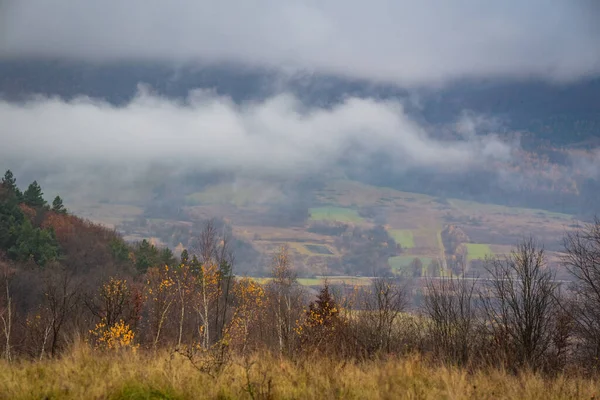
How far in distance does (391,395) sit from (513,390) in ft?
8.08

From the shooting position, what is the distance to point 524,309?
77.9ft

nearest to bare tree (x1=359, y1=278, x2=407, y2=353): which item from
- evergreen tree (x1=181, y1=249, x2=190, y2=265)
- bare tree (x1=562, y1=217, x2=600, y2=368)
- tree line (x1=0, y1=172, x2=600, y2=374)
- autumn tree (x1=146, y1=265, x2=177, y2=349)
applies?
tree line (x1=0, y1=172, x2=600, y2=374)

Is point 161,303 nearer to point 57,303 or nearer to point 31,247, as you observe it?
point 57,303

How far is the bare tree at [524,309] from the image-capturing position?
23359 millimetres

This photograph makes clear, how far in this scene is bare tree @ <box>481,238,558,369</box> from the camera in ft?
76.6

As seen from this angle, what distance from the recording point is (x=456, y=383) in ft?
30.1

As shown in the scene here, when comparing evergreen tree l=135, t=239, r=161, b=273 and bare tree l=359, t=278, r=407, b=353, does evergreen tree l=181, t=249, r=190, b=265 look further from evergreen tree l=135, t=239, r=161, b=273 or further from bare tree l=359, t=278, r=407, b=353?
bare tree l=359, t=278, r=407, b=353

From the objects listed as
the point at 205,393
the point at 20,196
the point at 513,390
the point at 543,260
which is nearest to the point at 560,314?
the point at 543,260

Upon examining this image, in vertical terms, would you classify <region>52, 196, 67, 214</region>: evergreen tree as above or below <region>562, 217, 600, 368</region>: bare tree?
above

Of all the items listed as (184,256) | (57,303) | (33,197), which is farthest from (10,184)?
(57,303)

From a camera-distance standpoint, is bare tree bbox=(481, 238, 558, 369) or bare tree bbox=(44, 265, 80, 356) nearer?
bare tree bbox=(44, 265, 80, 356)

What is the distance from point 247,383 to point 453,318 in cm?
2243

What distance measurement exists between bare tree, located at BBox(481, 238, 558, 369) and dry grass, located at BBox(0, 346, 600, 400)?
14.1m

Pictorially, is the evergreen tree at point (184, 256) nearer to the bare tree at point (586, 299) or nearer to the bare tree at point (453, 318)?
the bare tree at point (453, 318)
